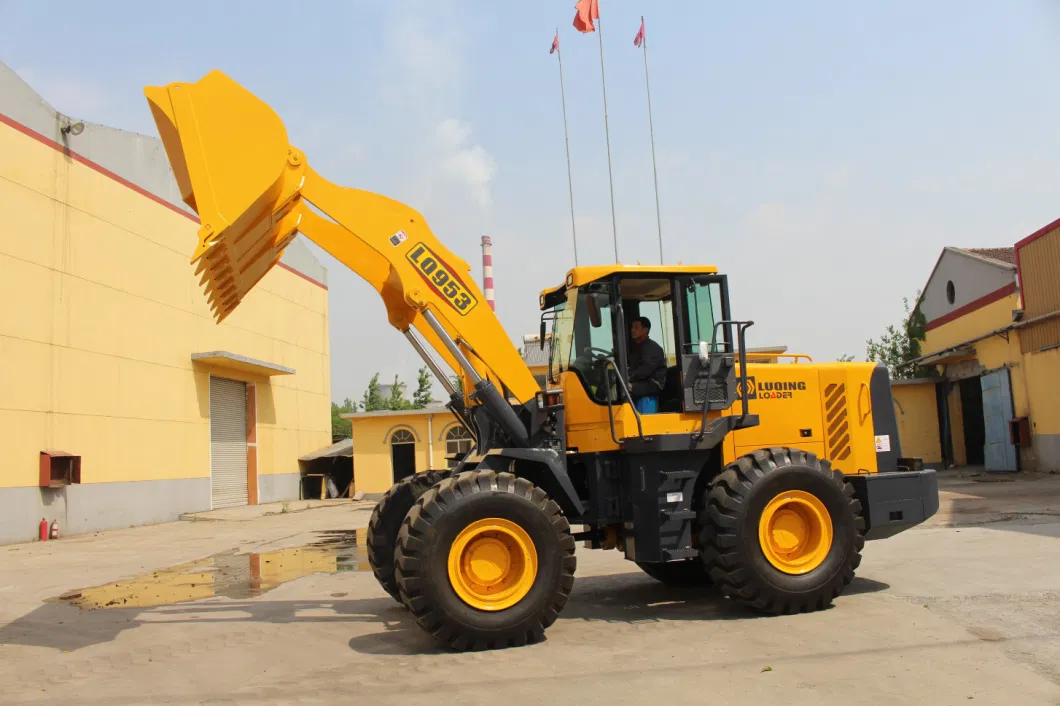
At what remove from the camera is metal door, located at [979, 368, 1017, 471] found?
26000 millimetres

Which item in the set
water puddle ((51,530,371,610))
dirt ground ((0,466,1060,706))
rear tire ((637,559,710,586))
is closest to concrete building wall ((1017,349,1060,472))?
dirt ground ((0,466,1060,706))

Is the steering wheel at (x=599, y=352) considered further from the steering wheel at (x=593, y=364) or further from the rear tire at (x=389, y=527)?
the rear tire at (x=389, y=527)

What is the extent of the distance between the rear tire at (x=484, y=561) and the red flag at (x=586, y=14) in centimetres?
1620

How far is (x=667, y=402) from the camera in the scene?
763cm

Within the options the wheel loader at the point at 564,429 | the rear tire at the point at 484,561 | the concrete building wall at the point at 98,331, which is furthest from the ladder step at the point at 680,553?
the concrete building wall at the point at 98,331

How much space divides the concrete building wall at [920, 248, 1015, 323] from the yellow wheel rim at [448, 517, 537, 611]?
25225mm

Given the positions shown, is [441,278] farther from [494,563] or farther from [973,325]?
[973,325]

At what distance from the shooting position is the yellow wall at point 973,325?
26922 mm

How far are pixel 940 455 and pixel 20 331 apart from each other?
29.2 m

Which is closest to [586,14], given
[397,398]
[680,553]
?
[680,553]

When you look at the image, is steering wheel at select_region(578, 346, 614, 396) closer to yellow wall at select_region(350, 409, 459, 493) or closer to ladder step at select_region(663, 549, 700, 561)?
ladder step at select_region(663, 549, 700, 561)

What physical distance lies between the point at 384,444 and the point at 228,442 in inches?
250

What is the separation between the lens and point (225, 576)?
11.5 m

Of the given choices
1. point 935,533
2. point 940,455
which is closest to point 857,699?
point 935,533
